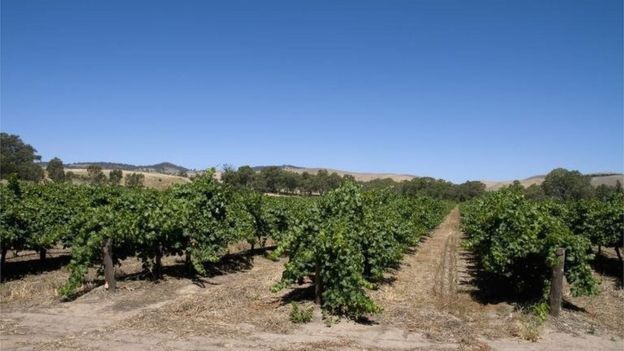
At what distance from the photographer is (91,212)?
13.5 m

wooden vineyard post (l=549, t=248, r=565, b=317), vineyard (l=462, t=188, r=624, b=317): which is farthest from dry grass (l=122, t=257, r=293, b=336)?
wooden vineyard post (l=549, t=248, r=565, b=317)

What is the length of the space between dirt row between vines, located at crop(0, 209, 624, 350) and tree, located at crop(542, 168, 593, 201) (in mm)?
98151

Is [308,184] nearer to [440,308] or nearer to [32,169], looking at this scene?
[32,169]

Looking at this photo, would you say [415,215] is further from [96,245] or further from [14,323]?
[14,323]

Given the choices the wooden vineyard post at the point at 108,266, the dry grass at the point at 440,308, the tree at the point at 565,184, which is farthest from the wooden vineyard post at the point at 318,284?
the tree at the point at 565,184

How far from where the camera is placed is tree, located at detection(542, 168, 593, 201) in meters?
99.8

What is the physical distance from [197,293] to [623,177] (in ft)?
467

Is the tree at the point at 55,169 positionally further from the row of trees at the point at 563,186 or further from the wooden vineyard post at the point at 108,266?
the row of trees at the point at 563,186

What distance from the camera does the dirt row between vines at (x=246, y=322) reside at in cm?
924

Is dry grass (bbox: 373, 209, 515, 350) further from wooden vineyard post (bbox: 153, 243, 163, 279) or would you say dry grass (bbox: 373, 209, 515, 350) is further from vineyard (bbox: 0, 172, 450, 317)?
wooden vineyard post (bbox: 153, 243, 163, 279)

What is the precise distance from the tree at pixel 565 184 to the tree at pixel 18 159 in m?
101

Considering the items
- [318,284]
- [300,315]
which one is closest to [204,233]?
[318,284]

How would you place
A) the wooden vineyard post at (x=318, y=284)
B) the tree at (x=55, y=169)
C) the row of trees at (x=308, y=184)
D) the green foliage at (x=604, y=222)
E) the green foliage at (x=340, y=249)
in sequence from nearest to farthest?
the green foliage at (x=340, y=249) < the wooden vineyard post at (x=318, y=284) < the green foliage at (x=604, y=222) < the tree at (x=55, y=169) < the row of trees at (x=308, y=184)

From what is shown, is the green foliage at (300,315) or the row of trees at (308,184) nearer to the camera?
the green foliage at (300,315)
